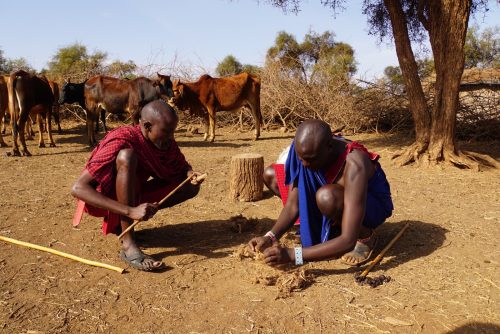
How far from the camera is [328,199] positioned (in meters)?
2.87

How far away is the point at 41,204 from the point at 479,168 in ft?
19.3

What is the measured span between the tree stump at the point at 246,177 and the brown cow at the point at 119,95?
16.0ft

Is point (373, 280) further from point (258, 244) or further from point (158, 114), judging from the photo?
point (158, 114)

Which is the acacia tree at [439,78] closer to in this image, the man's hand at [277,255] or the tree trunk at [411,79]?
the tree trunk at [411,79]

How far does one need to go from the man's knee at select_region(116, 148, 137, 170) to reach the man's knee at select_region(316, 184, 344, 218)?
1.30 meters

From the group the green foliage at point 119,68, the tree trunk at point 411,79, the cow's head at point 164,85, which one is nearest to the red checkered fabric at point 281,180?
the tree trunk at point 411,79

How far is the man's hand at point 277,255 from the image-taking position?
2.52 m

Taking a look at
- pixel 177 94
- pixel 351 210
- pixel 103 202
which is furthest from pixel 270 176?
pixel 177 94

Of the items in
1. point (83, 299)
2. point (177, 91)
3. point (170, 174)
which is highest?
point (177, 91)

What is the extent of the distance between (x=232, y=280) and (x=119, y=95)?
279 inches

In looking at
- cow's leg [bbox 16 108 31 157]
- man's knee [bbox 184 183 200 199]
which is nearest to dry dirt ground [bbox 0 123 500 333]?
man's knee [bbox 184 183 200 199]

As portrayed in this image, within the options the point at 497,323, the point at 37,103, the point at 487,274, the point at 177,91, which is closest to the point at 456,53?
the point at 487,274

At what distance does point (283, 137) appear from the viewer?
37.0ft

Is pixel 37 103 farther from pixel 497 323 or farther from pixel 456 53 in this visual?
pixel 497 323
